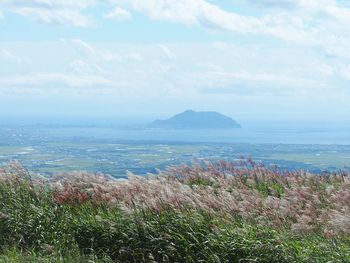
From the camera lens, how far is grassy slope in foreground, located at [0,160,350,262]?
9188 mm

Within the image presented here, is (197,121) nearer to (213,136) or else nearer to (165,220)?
(213,136)

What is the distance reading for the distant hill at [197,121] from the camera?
14638cm

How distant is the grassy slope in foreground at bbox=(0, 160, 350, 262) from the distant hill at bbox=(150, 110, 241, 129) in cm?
12926

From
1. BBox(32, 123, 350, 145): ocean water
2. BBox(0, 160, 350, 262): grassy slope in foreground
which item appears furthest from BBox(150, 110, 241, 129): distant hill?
BBox(0, 160, 350, 262): grassy slope in foreground

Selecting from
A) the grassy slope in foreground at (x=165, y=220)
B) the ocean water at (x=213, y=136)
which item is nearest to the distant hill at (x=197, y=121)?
the ocean water at (x=213, y=136)

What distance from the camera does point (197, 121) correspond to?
151000 mm

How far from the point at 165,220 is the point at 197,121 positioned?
141 m

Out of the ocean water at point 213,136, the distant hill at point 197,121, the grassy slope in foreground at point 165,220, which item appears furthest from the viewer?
the distant hill at point 197,121

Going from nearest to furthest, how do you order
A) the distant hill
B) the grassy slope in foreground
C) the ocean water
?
the grassy slope in foreground, the ocean water, the distant hill

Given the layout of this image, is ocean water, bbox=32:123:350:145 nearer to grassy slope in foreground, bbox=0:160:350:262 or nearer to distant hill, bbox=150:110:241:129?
distant hill, bbox=150:110:241:129

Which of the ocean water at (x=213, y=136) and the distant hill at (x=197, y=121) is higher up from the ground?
the distant hill at (x=197, y=121)

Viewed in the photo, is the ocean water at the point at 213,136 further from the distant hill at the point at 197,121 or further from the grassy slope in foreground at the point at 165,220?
the grassy slope in foreground at the point at 165,220

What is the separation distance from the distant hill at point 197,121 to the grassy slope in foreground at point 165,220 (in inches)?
5089

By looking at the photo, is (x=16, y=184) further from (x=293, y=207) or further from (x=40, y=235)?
(x=293, y=207)
